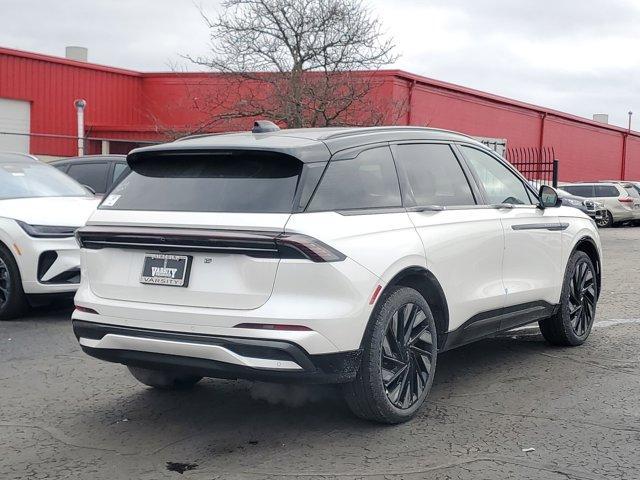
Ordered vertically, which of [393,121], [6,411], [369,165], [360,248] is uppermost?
[393,121]

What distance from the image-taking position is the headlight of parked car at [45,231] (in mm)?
8406

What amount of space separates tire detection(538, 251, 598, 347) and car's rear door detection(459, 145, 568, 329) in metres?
0.19

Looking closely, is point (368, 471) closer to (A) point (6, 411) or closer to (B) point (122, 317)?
(B) point (122, 317)

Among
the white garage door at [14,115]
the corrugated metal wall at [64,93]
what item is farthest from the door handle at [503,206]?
the white garage door at [14,115]

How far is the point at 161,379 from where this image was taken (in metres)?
5.77

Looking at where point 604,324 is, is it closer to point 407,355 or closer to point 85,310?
point 407,355

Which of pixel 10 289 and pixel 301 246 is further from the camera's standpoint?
pixel 10 289

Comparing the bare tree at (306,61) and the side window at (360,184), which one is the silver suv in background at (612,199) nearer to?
the bare tree at (306,61)

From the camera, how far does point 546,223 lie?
688 centimetres

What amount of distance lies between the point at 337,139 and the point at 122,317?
62.8 inches

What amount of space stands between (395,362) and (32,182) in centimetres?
593

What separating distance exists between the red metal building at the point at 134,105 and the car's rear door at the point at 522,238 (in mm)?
18113

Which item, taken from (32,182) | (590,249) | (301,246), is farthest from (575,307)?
(32,182)

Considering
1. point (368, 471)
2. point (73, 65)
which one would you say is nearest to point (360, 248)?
point (368, 471)
